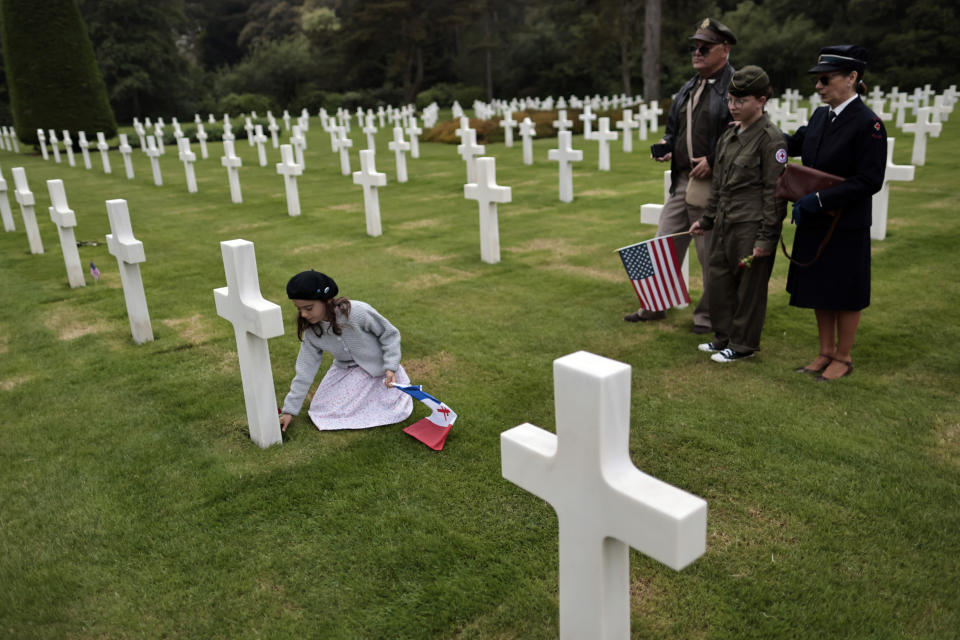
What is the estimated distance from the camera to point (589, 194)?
1220 centimetres

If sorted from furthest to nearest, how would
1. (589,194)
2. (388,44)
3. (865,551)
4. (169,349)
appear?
(388,44)
(589,194)
(169,349)
(865,551)

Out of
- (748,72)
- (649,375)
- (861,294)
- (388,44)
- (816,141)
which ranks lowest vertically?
(649,375)

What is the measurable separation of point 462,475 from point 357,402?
909 millimetres

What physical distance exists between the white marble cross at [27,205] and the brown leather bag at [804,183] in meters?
8.29

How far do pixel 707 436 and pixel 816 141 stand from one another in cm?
182

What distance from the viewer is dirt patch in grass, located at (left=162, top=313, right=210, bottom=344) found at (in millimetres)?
6195

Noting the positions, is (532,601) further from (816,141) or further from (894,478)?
(816,141)

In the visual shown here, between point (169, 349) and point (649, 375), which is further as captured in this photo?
point (169, 349)

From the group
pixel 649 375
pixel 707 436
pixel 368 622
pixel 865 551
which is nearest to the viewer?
pixel 368 622

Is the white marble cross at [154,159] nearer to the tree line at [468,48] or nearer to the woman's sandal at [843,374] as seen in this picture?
the woman's sandal at [843,374]

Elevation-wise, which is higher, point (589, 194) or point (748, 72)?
point (748, 72)

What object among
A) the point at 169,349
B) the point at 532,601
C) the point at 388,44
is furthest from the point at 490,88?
the point at 532,601

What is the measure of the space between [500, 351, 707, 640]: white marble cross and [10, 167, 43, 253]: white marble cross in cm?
884

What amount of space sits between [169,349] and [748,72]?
4596 mm
